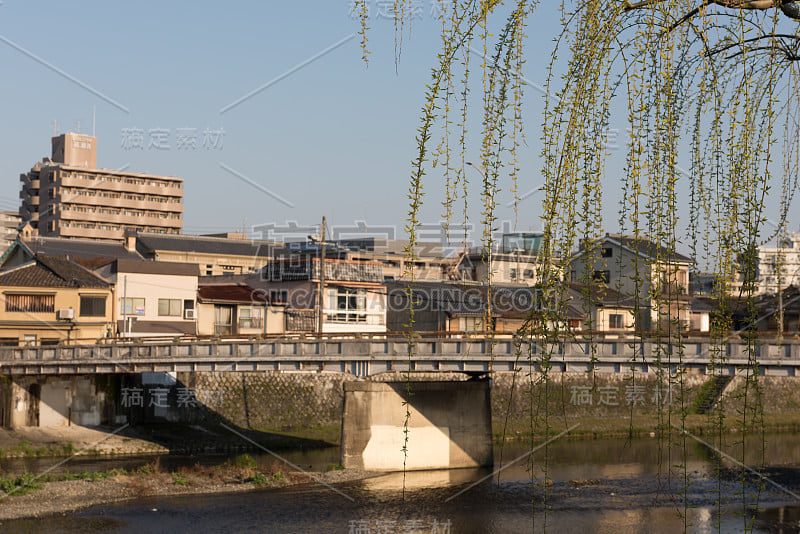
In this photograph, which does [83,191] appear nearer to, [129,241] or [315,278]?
[129,241]

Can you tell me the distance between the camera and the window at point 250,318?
200ft

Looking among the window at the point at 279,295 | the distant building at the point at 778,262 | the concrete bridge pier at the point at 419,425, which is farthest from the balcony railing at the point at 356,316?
→ the distant building at the point at 778,262

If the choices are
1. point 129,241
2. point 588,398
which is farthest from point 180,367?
point 129,241

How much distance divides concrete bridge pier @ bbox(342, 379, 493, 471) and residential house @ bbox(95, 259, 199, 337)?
20032mm

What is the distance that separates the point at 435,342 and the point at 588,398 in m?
21.5

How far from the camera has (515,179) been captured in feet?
20.3

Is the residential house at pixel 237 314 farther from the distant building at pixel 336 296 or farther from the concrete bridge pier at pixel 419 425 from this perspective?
the concrete bridge pier at pixel 419 425

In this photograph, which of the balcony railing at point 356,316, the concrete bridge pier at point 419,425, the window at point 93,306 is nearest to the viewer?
the concrete bridge pier at point 419,425

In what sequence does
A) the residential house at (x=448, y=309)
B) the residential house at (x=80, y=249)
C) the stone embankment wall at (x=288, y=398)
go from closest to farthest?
the stone embankment wall at (x=288, y=398), the residential house at (x=448, y=309), the residential house at (x=80, y=249)

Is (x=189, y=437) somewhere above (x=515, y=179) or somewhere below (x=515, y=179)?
below

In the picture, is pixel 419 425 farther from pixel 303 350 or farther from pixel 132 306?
pixel 132 306

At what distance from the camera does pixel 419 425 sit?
4034cm

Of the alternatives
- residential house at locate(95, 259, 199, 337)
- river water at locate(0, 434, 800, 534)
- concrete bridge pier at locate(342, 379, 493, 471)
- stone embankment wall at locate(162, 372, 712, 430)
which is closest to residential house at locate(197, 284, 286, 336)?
residential house at locate(95, 259, 199, 337)

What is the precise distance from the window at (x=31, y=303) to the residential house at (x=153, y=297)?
4630mm
